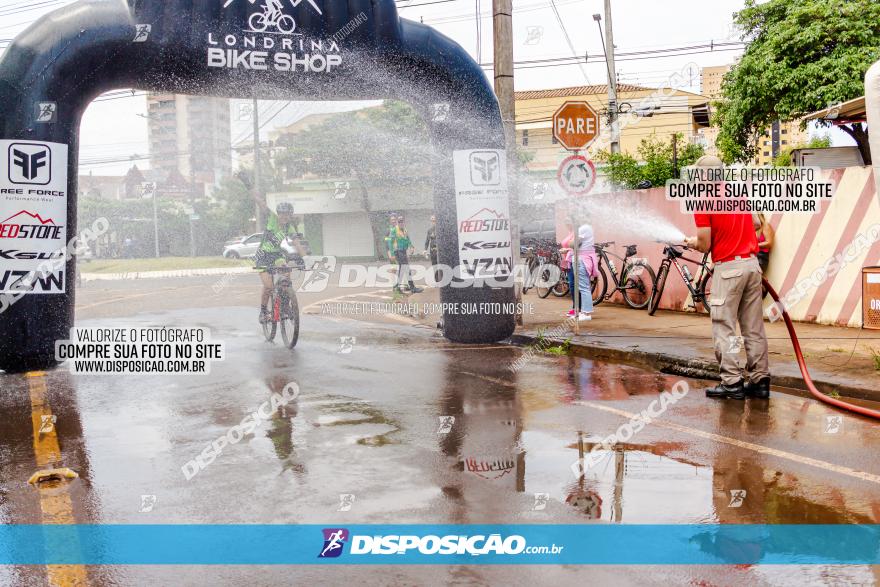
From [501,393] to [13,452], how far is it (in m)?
4.36

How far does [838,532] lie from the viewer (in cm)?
464

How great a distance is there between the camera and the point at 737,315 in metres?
8.27

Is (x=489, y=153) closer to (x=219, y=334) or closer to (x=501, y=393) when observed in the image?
(x=501, y=393)

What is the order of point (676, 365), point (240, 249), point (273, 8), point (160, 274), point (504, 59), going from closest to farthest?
point (676, 365), point (273, 8), point (504, 59), point (160, 274), point (240, 249)

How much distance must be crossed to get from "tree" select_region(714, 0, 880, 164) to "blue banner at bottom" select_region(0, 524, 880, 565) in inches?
984

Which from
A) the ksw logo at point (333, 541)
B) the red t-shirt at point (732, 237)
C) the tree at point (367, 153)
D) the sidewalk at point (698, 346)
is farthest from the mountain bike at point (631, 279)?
the tree at point (367, 153)

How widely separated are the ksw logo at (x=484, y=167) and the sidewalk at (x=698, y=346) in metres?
2.34

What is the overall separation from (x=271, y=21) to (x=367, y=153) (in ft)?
124

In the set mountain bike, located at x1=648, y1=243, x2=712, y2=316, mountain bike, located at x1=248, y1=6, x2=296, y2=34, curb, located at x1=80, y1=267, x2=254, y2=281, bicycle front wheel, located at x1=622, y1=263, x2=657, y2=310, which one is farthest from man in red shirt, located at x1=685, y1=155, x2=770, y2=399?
curb, located at x1=80, y1=267, x2=254, y2=281

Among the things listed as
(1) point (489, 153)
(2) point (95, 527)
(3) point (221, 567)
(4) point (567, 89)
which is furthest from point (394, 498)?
(4) point (567, 89)

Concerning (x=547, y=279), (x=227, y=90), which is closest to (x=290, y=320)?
(x=227, y=90)

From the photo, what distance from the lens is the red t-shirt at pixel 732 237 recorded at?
8.12 m

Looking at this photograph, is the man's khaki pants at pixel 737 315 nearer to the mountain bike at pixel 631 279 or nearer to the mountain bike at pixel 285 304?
the mountain bike at pixel 285 304

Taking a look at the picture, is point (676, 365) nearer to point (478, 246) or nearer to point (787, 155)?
point (478, 246)
